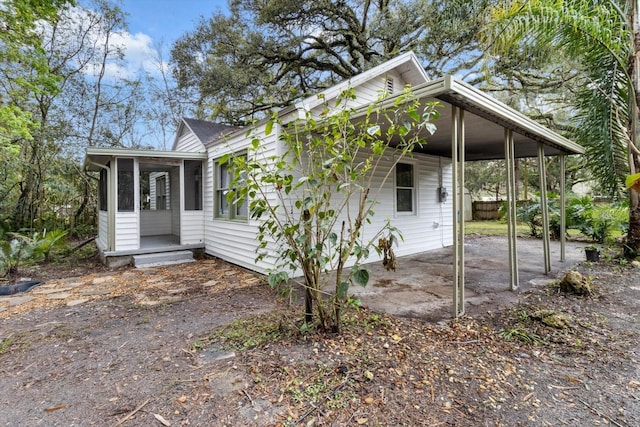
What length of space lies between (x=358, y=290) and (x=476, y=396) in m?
2.41

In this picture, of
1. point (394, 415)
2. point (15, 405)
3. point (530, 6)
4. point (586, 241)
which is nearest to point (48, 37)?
point (15, 405)


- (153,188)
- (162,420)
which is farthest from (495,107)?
(153,188)

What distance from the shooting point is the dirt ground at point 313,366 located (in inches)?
73.3

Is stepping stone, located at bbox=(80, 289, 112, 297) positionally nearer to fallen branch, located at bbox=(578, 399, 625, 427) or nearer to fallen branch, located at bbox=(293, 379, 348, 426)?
fallen branch, located at bbox=(293, 379, 348, 426)

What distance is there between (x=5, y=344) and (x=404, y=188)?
258 inches

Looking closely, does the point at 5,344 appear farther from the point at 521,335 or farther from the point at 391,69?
the point at 391,69

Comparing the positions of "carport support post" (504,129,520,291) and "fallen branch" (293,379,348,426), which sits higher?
"carport support post" (504,129,520,291)

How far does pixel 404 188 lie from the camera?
7016 millimetres

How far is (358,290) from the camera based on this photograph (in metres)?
4.38

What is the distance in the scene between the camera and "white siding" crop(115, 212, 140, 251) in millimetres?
6289

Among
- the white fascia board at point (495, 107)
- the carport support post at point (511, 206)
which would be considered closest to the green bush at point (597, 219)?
the white fascia board at point (495, 107)

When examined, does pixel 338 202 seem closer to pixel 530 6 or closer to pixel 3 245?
pixel 530 6

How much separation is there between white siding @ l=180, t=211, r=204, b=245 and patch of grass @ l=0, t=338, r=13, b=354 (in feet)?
13.7

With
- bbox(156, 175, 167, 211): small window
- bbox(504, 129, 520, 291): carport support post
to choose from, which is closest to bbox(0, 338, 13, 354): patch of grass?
bbox(504, 129, 520, 291): carport support post
